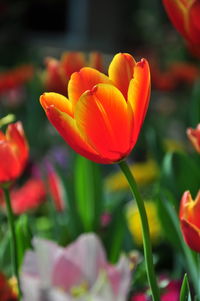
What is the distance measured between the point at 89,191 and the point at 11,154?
29cm

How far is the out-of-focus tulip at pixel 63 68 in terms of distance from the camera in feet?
3.13

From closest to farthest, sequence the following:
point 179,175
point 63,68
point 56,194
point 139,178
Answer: point 179,175 < point 56,194 < point 63,68 < point 139,178

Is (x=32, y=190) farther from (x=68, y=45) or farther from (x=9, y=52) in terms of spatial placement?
(x=68, y=45)

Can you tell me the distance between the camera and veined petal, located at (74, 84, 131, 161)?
1.37 ft

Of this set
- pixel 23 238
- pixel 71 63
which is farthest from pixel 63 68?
pixel 23 238

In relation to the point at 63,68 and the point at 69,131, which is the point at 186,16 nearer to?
the point at 69,131

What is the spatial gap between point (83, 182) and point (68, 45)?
17.3 ft

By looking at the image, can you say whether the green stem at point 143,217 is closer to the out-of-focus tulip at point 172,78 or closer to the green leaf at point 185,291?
the green leaf at point 185,291

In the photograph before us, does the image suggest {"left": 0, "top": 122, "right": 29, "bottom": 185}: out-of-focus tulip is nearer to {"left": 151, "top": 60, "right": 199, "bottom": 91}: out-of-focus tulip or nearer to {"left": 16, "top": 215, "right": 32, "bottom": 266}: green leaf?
{"left": 16, "top": 215, "right": 32, "bottom": 266}: green leaf

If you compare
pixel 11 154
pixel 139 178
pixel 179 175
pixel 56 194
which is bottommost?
pixel 139 178

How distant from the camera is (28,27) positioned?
21.6 ft

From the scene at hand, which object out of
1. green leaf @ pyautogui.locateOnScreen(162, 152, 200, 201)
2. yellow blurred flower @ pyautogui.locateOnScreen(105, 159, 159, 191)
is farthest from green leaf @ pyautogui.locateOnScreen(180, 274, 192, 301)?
yellow blurred flower @ pyautogui.locateOnScreen(105, 159, 159, 191)

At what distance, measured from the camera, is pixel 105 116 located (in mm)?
422

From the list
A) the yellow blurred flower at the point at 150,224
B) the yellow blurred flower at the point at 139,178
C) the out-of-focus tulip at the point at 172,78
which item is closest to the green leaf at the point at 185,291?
the yellow blurred flower at the point at 150,224
